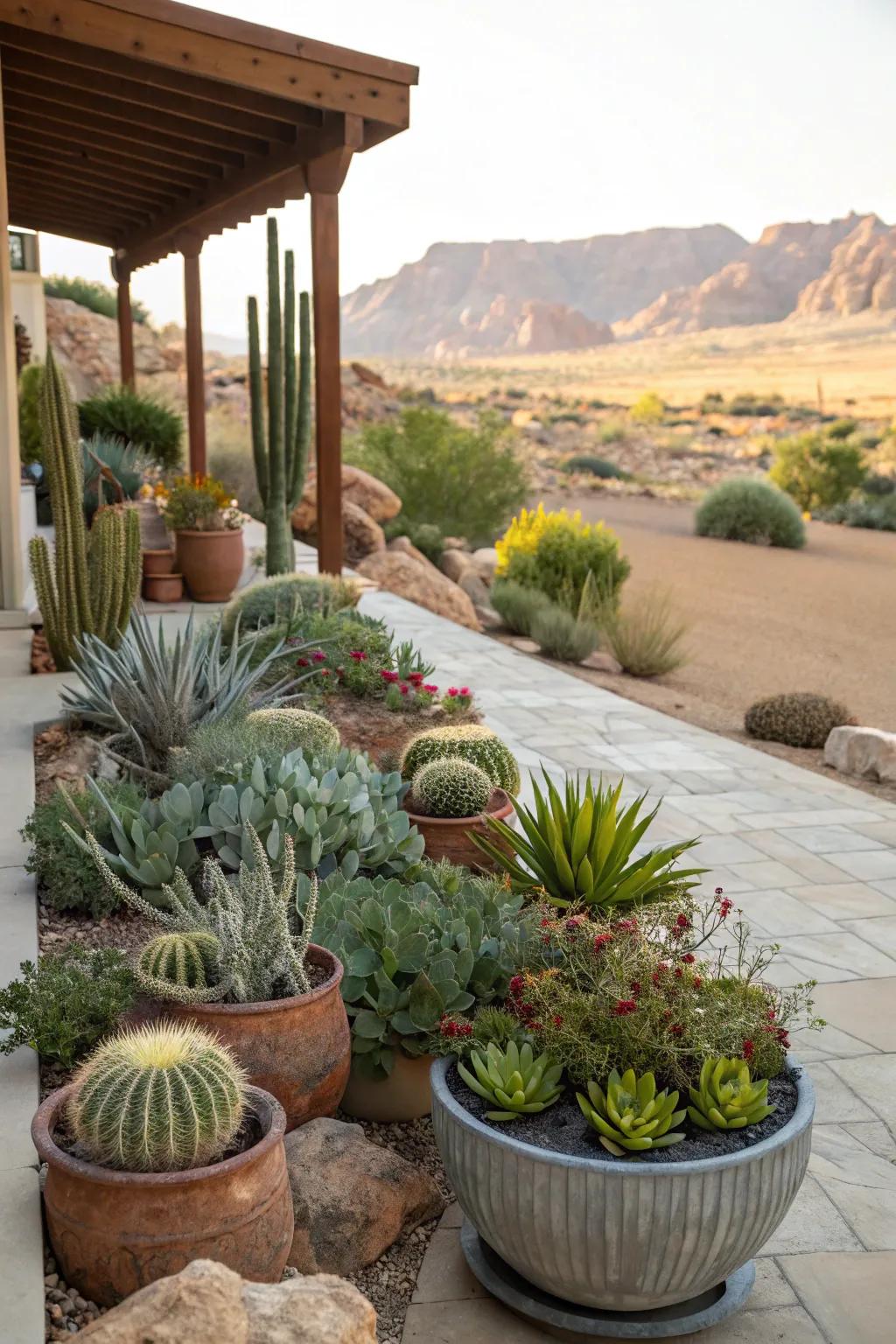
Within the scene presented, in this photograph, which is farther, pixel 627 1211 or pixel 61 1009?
pixel 61 1009

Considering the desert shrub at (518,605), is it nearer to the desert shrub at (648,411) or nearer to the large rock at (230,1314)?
the large rock at (230,1314)

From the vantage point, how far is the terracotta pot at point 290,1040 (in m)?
2.94

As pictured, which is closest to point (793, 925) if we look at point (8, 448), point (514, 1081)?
point (514, 1081)

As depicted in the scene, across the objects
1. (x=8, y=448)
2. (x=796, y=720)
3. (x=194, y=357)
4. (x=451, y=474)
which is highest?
(x=194, y=357)

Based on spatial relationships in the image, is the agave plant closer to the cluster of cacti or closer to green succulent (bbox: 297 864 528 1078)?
green succulent (bbox: 297 864 528 1078)

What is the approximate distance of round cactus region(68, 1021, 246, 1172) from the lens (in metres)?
2.38

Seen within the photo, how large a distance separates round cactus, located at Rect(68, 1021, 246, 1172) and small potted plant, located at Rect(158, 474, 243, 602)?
24.9 feet

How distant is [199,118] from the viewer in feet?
28.0

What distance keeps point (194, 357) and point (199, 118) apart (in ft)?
15.0

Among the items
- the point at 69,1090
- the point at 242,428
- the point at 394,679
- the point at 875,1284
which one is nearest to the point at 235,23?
the point at 394,679

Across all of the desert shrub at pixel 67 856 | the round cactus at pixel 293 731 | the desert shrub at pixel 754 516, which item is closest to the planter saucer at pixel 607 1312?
the desert shrub at pixel 67 856

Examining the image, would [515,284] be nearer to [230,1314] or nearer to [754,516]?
[754,516]

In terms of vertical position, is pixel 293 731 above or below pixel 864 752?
above

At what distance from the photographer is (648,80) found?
4390 inches
